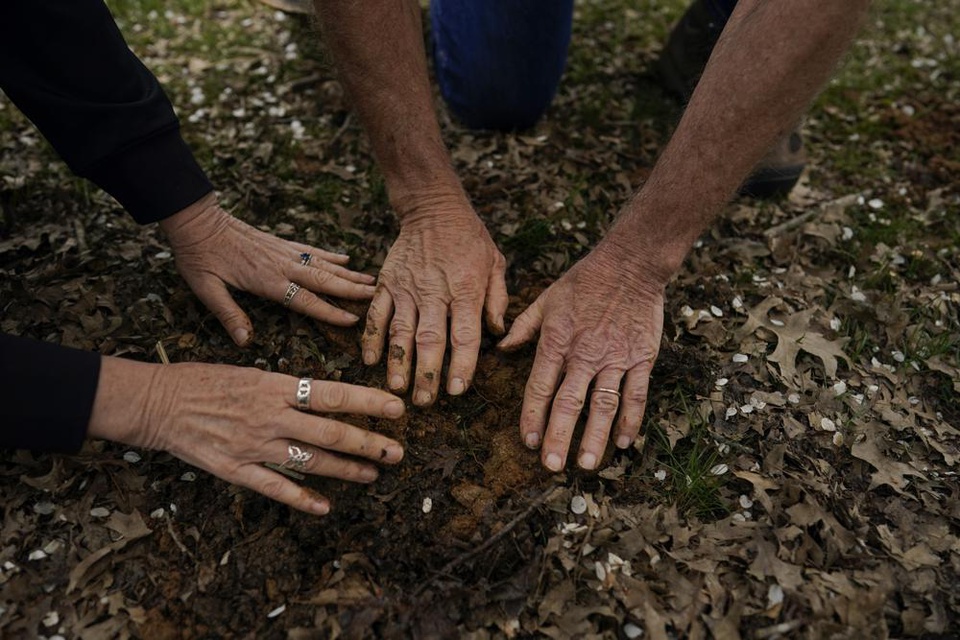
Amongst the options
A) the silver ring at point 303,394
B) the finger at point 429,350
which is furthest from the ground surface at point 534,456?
the silver ring at point 303,394

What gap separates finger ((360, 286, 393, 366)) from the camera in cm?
263

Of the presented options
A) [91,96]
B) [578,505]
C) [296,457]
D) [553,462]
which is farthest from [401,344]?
[91,96]

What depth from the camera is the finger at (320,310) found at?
2738 mm

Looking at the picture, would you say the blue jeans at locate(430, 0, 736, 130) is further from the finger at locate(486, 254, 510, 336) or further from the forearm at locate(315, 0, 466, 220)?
the finger at locate(486, 254, 510, 336)

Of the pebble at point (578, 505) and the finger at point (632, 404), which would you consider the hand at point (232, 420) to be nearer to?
the pebble at point (578, 505)

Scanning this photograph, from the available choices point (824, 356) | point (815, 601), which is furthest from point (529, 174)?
point (815, 601)

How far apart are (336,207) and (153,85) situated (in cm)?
106

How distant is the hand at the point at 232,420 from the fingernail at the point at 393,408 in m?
0.04

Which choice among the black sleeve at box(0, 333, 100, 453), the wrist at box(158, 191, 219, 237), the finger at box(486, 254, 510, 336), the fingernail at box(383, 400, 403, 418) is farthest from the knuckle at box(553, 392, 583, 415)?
the wrist at box(158, 191, 219, 237)

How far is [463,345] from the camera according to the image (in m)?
2.59

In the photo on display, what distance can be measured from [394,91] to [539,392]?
1.42 metres

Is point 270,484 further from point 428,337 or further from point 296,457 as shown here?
point 428,337

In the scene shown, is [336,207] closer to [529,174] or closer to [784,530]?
[529,174]

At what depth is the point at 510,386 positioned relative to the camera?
8.76ft
